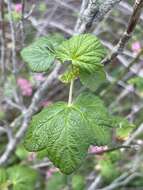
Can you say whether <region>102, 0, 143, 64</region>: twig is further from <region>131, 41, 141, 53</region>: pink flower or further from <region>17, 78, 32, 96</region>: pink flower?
<region>17, 78, 32, 96</region>: pink flower

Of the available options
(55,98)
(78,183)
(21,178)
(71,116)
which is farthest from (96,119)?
(55,98)

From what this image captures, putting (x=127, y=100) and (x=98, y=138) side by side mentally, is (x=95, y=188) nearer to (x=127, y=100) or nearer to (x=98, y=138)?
(x=127, y=100)

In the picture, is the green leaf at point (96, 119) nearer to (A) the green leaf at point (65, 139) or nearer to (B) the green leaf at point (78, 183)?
(A) the green leaf at point (65, 139)

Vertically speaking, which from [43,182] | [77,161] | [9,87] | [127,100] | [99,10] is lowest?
[43,182]

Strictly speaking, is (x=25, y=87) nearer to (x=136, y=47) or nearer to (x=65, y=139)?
(x=136, y=47)

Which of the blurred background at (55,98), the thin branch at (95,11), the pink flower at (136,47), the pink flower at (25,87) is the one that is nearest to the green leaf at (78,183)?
the blurred background at (55,98)

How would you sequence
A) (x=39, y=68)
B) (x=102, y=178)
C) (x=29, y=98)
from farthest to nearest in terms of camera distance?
(x=29, y=98)
(x=102, y=178)
(x=39, y=68)

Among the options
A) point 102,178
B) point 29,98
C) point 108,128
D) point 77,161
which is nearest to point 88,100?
point 108,128
